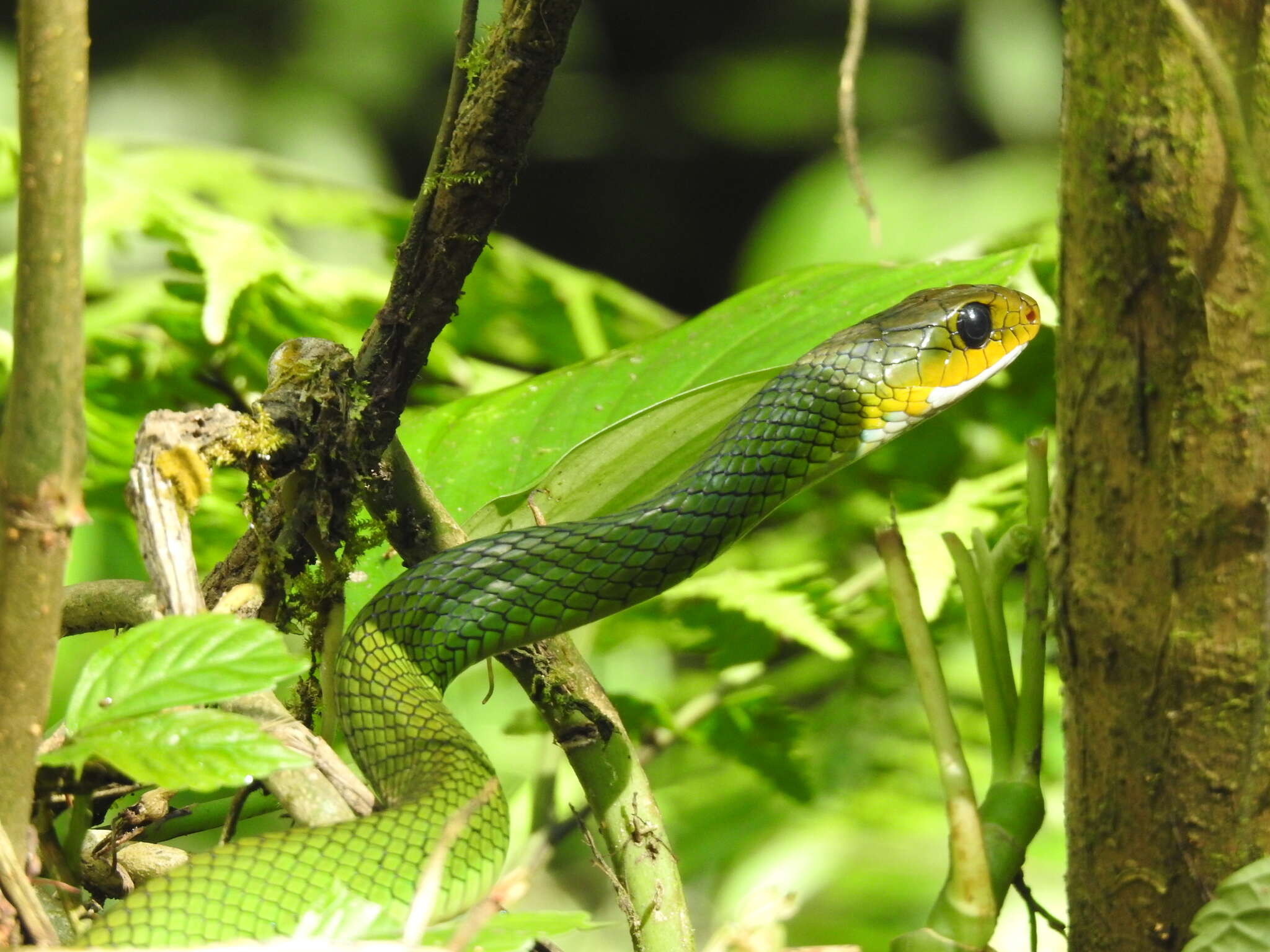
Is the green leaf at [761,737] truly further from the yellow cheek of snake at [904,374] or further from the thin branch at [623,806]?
the thin branch at [623,806]

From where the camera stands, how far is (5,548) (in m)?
0.67

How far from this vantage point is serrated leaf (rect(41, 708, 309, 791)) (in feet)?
2.36

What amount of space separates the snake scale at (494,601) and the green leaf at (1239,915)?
2.10 ft

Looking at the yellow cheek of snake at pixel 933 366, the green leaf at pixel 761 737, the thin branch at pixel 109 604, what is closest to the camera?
the thin branch at pixel 109 604

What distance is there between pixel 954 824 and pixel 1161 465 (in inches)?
14.7

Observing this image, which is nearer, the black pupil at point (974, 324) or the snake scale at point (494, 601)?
the snake scale at point (494, 601)

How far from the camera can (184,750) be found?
2.43 ft

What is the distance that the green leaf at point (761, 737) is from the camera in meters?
2.37

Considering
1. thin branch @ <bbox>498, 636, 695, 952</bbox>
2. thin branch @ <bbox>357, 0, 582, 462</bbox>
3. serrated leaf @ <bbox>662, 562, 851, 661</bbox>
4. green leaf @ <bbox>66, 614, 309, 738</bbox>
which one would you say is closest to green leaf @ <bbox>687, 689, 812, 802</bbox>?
serrated leaf @ <bbox>662, 562, 851, 661</bbox>

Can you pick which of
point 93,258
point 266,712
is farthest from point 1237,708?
point 93,258

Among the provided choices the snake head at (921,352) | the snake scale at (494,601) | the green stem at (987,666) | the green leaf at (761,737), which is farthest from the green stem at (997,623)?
the green leaf at (761,737)

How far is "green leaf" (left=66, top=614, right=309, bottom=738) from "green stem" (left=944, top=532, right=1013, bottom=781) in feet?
2.21

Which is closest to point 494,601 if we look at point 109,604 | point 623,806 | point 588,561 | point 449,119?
point 588,561

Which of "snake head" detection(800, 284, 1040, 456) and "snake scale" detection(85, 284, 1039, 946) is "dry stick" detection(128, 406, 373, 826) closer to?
"snake scale" detection(85, 284, 1039, 946)
